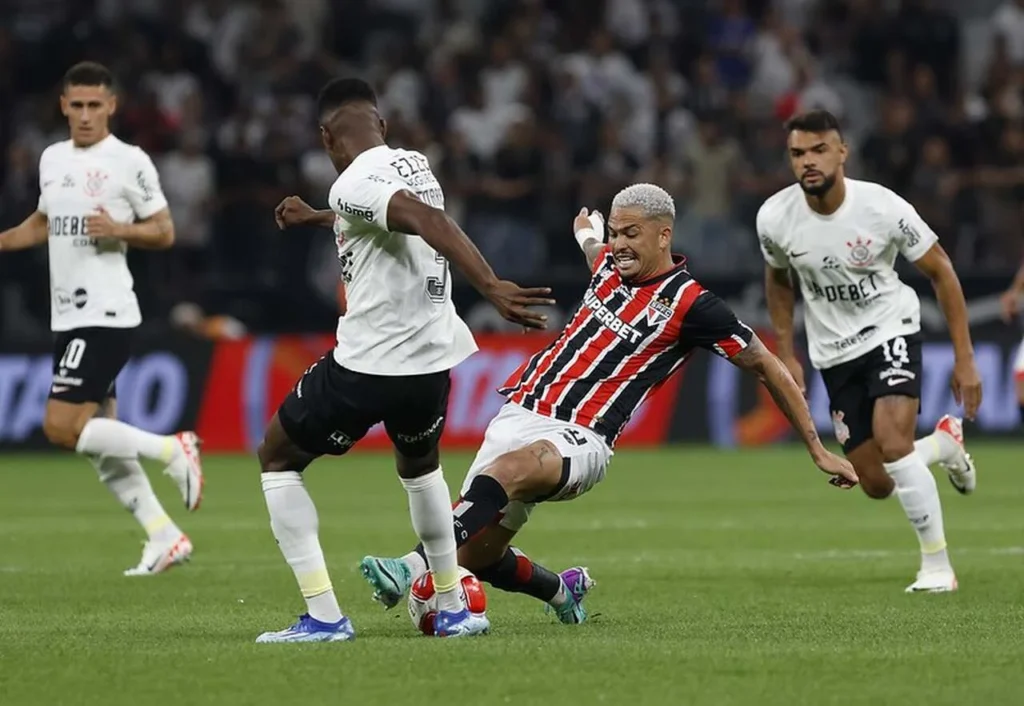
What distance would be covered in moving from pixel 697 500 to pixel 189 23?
11471mm

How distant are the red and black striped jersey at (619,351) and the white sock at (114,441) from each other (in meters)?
3.38

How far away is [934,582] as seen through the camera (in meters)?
9.59

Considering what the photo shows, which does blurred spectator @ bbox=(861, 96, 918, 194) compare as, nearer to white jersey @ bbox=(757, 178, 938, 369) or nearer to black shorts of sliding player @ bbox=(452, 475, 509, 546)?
white jersey @ bbox=(757, 178, 938, 369)

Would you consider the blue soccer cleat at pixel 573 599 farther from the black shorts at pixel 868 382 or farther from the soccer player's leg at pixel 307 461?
the black shorts at pixel 868 382

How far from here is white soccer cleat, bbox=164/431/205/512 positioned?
11273mm

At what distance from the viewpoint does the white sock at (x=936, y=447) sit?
10852 mm

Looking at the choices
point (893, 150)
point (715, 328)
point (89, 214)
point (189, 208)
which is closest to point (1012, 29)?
point (893, 150)

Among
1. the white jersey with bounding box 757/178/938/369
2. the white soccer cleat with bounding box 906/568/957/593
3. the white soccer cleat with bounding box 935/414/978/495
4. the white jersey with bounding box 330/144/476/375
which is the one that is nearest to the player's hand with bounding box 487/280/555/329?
the white jersey with bounding box 330/144/476/375

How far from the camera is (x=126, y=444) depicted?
11023 mm

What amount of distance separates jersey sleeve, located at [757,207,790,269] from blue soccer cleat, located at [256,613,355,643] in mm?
3931

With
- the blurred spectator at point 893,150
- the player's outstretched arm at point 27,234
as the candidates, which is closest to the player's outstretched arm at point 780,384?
the player's outstretched arm at point 27,234

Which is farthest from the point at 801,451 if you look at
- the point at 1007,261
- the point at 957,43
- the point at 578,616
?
the point at 578,616

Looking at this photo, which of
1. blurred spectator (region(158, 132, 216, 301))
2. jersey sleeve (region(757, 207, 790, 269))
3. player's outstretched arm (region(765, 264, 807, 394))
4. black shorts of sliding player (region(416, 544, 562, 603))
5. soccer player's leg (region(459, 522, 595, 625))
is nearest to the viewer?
soccer player's leg (region(459, 522, 595, 625))

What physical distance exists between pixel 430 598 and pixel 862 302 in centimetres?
357
